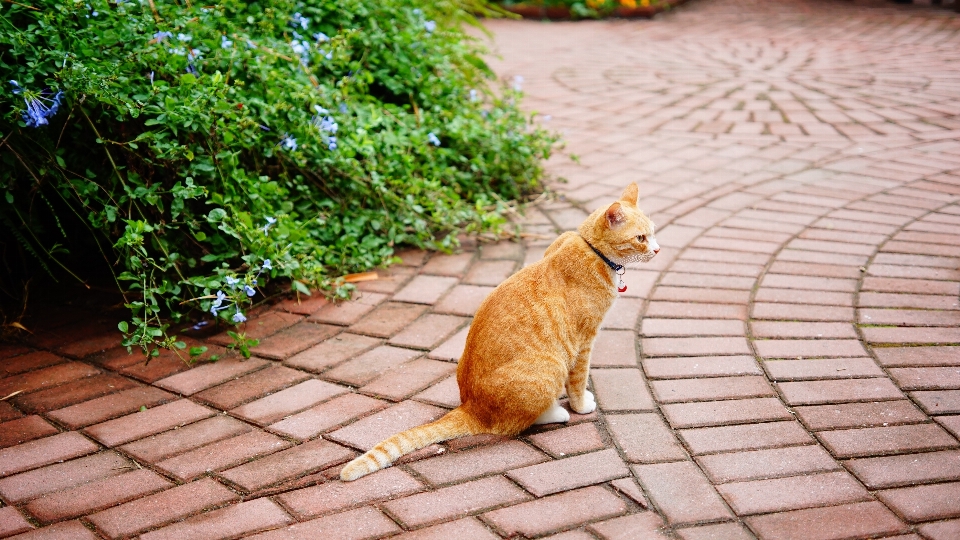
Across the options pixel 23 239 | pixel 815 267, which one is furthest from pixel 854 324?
pixel 23 239

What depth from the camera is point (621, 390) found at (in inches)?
98.9

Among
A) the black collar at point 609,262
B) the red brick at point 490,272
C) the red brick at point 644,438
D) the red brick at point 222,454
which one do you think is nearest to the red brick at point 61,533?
the red brick at point 222,454

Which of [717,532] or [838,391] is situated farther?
[838,391]

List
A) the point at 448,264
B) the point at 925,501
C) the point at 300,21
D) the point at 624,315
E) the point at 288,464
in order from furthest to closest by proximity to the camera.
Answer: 1. the point at 300,21
2. the point at 448,264
3. the point at 624,315
4. the point at 288,464
5. the point at 925,501

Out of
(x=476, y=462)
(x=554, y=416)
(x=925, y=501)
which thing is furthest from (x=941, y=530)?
(x=476, y=462)

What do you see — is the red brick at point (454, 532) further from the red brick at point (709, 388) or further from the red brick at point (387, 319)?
the red brick at point (387, 319)

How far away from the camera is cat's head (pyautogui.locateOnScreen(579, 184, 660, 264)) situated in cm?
222

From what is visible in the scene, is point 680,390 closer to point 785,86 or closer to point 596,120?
point 596,120

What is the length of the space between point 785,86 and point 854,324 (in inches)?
143

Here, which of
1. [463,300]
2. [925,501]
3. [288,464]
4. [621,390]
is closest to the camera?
[925,501]

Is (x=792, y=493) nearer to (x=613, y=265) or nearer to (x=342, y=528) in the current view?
(x=613, y=265)

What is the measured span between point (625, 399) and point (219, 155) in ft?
5.44

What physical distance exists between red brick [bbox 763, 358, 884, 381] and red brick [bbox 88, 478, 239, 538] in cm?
170

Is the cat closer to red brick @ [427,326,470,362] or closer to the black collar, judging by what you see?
the black collar
